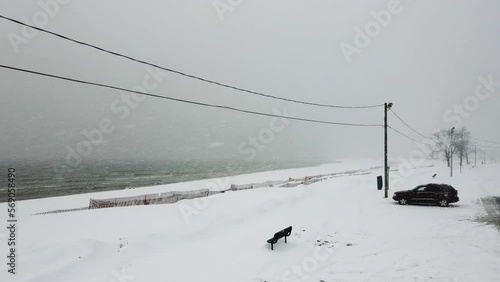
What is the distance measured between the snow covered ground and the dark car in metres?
2.58

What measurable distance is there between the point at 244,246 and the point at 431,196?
1530cm

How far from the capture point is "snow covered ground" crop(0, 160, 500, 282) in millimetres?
7652

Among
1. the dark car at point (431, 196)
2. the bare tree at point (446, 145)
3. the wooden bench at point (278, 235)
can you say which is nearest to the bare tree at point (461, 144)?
the bare tree at point (446, 145)

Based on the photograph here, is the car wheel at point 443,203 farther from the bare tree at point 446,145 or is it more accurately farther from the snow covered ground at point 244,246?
the bare tree at point 446,145

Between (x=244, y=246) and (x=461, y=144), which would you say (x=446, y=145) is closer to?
(x=461, y=144)

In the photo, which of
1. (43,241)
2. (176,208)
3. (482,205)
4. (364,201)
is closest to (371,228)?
(364,201)

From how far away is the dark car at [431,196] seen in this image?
18234 millimetres

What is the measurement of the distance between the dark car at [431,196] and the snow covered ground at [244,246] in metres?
2.58

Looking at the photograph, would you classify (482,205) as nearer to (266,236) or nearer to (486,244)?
(486,244)

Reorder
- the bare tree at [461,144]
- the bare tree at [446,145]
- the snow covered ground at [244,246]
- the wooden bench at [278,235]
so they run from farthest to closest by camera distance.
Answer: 1. the bare tree at [461,144]
2. the bare tree at [446,145]
3. the wooden bench at [278,235]
4. the snow covered ground at [244,246]

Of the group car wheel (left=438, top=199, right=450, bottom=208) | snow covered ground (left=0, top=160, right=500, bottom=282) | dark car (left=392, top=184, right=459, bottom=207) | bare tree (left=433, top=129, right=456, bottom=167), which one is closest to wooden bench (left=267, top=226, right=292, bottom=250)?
snow covered ground (left=0, top=160, right=500, bottom=282)

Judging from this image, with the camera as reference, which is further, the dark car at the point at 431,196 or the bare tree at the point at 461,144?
the bare tree at the point at 461,144

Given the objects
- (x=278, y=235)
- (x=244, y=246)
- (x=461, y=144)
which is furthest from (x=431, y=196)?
(x=461, y=144)

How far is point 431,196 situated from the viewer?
1867cm
